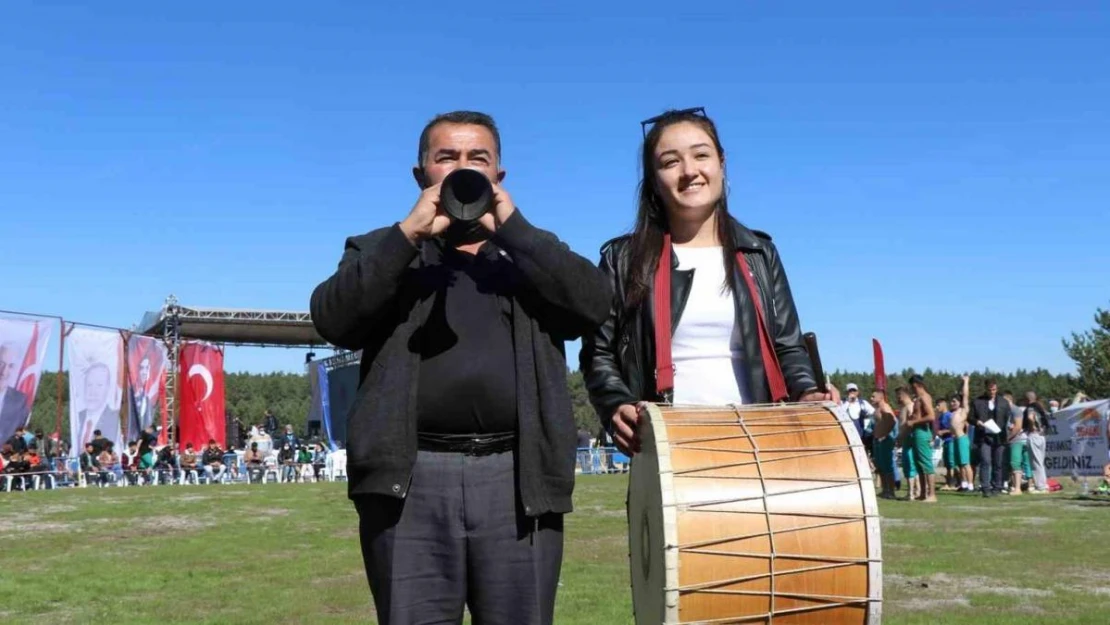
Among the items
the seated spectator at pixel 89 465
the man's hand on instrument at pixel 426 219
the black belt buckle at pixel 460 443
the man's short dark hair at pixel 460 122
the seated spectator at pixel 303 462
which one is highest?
the man's short dark hair at pixel 460 122

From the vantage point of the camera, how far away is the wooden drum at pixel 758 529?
3131 mm

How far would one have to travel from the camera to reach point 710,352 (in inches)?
152

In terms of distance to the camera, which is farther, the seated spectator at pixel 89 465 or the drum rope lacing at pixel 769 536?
the seated spectator at pixel 89 465

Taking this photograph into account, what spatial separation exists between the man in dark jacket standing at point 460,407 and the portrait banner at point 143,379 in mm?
28947

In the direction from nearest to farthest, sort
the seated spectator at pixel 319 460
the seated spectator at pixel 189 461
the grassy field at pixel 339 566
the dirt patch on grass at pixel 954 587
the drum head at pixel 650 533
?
the drum head at pixel 650 533
the grassy field at pixel 339 566
the dirt patch on grass at pixel 954 587
the seated spectator at pixel 189 461
the seated spectator at pixel 319 460

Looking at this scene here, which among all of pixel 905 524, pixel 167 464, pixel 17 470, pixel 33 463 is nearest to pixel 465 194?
pixel 905 524

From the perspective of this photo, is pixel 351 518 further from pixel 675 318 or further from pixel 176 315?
pixel 176 315

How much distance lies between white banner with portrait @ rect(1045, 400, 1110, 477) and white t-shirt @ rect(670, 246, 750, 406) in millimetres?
19895

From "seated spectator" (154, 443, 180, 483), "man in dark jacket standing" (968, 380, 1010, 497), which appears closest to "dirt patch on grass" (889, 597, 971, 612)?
"man in dark jacket standing" (968, 380, 1010, 497)

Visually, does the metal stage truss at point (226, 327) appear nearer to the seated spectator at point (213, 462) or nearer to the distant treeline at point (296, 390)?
the seated spectator at point (213, 462)

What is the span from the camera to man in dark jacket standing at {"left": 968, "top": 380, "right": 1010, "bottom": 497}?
59.8 feet

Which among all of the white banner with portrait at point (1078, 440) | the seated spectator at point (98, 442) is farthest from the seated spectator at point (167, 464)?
the white banner with portrait at point (1078, 440)

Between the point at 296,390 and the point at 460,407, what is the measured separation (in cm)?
8897

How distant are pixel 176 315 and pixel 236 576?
32.3m
